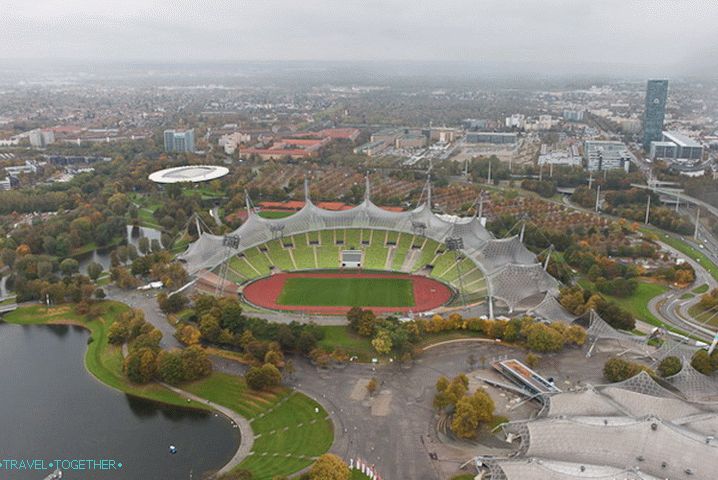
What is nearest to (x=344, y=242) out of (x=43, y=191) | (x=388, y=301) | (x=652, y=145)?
(x=388, y=301)

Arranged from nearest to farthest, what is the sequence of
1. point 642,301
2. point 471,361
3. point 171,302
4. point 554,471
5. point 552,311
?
point 554,471
point 471,361
point 552,311
point 171,302
point 642,301

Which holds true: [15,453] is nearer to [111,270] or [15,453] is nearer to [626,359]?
[111,270]

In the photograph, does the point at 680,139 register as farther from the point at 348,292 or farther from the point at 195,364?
the point at 195,364

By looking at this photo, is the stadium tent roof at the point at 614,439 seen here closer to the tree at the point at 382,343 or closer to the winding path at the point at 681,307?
the tree at the point at 382,343

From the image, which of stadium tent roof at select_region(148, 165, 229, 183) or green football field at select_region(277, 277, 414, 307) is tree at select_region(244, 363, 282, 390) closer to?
green football field at select_region(277, 277, 414, 307)

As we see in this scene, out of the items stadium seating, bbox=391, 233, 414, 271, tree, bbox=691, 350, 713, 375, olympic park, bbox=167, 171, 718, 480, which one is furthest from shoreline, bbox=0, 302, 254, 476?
tree, bbox=691, 350, 713, 375

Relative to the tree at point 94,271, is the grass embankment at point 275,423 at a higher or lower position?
lower

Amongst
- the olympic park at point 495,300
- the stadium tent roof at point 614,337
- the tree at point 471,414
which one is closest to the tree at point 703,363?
the olympic park at point 495,300

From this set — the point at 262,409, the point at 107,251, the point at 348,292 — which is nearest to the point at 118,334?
the point at 262,409
